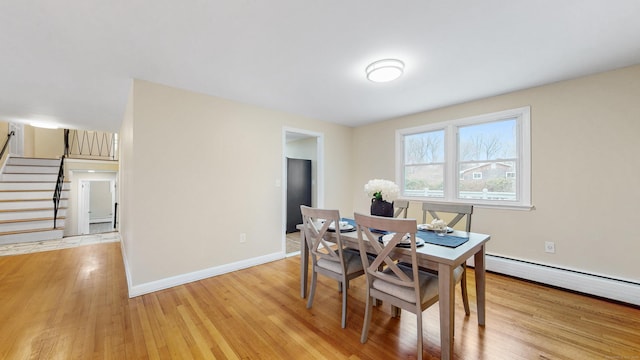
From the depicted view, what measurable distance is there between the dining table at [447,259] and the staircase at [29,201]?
6446 millimetres

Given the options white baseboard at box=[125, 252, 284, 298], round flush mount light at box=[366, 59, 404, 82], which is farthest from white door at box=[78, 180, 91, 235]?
round flush mount light at box=[366, 59, 404, 82]

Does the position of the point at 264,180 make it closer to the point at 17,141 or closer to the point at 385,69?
the point at 385,69

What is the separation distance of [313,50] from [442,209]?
2.06 meters

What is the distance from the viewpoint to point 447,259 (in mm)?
1528

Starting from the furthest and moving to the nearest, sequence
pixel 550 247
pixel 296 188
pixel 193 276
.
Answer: pixel 296 188 → pixel 193 276 → pixel 550 247

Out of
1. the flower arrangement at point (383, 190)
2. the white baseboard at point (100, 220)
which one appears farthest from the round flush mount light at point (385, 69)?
the white baseboard at point (100, 220)

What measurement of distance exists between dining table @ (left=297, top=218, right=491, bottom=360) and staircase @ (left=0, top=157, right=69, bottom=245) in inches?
254

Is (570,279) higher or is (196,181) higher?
(196,181)

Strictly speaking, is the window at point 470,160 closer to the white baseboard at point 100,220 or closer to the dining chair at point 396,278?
the dining chair at point 396,278

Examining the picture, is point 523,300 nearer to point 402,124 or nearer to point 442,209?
point 442,209

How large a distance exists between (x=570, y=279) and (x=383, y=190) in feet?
7.80

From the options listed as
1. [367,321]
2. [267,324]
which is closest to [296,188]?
[267,324]

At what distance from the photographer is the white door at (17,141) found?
620cm

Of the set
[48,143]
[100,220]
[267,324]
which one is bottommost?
[100,220]
